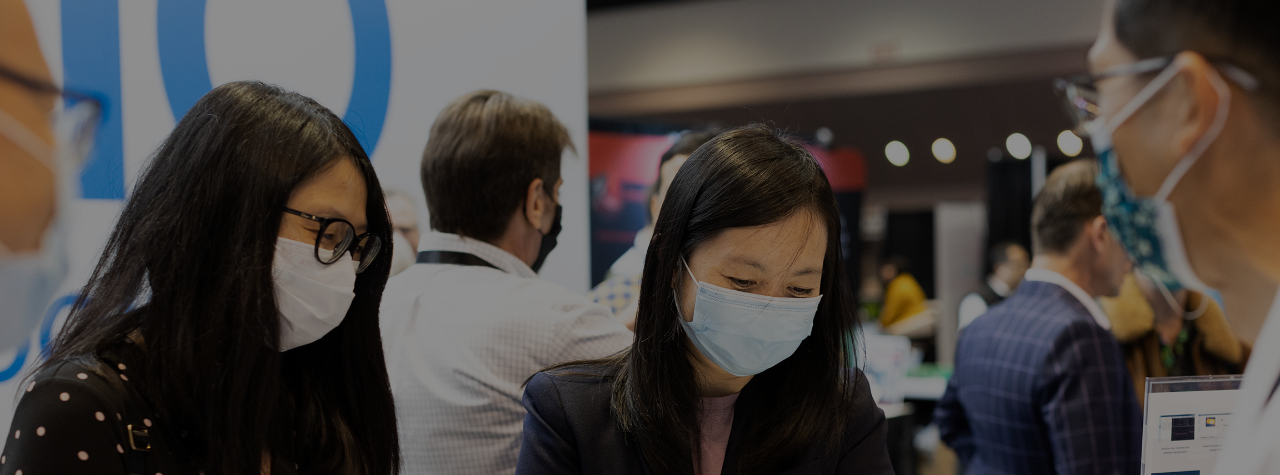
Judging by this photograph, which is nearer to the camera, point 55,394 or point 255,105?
point 55,394

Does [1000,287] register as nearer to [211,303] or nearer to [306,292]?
[306,292]

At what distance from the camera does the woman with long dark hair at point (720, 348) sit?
1532mm

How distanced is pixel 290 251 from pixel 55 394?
0.37 meters

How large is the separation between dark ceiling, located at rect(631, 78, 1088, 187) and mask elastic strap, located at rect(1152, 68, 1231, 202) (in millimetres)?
8544

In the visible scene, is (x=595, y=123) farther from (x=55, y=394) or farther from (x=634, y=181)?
(x=55, y=394)

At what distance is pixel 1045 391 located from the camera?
2.53 m

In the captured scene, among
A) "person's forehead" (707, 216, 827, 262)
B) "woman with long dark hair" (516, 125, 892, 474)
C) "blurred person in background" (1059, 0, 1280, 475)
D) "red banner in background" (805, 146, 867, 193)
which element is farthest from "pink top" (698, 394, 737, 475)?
"red banner in background" (805, 146, 867, 193)

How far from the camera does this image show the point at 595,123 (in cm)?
445

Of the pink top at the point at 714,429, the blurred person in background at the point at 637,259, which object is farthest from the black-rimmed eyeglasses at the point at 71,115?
the blurred person in background at the point at 637,259

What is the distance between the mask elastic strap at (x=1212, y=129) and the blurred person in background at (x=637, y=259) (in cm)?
130

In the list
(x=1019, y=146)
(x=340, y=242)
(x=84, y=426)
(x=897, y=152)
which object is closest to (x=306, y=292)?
(x=340, y=242)

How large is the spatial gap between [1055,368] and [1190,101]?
1.73 meters

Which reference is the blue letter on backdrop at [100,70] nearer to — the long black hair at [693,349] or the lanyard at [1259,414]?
the long black hair at [693,349]

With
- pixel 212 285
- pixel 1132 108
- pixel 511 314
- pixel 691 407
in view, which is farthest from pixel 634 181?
pixel 1132 108
